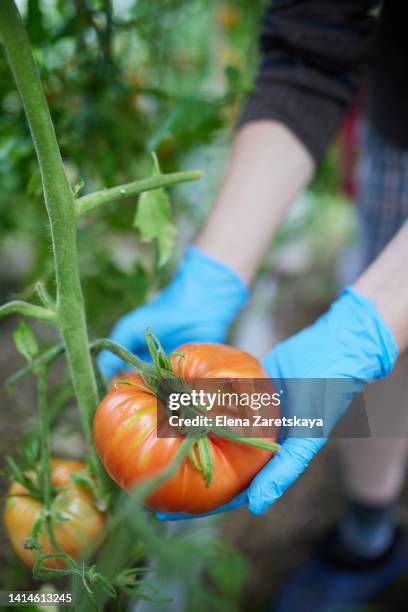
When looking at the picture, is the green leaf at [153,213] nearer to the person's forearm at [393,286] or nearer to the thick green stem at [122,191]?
the thick green stem at [122,191]

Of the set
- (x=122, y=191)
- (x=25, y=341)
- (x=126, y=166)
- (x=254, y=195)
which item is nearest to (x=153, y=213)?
(x=122, y=191)

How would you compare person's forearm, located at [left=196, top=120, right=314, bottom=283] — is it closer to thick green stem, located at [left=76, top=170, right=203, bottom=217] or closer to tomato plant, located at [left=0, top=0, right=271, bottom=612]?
tomato plant, located at [left=0, top=0, right=271, bottom=612]

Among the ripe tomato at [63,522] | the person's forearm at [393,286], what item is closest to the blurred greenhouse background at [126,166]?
the ripe tomato at [63,522]

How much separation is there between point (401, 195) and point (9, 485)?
0.77m

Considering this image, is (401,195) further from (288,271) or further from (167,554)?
(288,271)

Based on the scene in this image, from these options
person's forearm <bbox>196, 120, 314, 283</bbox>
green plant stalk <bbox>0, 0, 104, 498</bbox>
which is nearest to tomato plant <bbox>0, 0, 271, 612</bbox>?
green plant stalk <bbox>0, 0, 104, 498</bbox>

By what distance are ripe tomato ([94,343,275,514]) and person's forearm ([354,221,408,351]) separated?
0.69 feet

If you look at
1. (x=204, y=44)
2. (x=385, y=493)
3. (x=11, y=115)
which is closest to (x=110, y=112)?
(x=11, y=115)

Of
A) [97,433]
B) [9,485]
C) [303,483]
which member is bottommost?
[303,483]

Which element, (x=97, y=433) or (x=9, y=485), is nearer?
(x=97, y=433)

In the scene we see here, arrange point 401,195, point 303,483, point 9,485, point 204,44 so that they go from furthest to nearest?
point 204,44, point 303,483, point 401,195, point 9,485

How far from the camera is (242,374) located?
0.51m

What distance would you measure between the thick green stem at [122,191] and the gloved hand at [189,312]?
322 mm

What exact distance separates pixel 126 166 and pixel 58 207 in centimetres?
61
